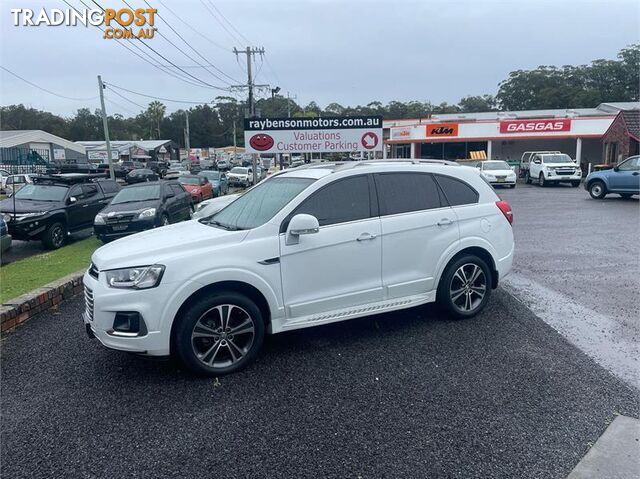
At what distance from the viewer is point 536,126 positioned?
3816 cm

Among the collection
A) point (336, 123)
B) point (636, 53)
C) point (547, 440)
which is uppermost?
point (636, 53)

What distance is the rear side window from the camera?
556 centimetres

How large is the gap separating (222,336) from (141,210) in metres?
8.42

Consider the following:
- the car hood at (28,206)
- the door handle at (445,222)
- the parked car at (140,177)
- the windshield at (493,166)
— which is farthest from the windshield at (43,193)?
the parked car at (140,177)

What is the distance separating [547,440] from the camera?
128 inches

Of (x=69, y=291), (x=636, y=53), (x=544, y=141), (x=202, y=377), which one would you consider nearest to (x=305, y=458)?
(x=202, y=377)

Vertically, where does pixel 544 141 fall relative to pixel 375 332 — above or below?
above

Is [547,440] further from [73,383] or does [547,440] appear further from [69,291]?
[69,291]

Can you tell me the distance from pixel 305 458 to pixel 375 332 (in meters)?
2.25

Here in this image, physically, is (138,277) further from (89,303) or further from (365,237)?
(365,237)

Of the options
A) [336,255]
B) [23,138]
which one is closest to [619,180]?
[336,255]

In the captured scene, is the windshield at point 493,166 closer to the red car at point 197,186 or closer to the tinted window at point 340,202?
the red car at point 197,186

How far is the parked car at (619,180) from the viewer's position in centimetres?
1797

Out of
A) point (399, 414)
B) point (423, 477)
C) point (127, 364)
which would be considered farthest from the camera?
point (127, 364)
